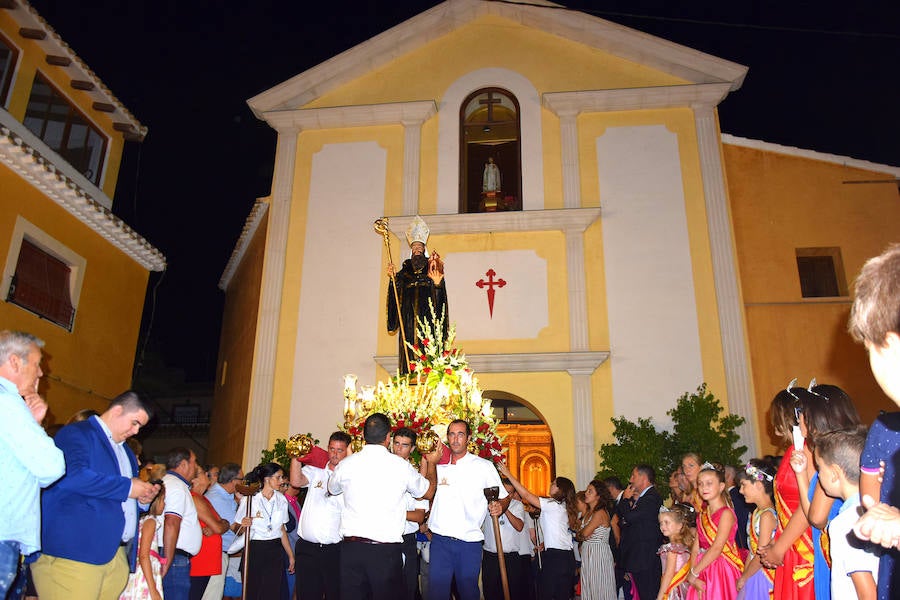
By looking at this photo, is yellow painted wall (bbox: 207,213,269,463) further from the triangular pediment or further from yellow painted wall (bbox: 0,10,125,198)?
yellow painted wall (bbox: 0,10,125,198)

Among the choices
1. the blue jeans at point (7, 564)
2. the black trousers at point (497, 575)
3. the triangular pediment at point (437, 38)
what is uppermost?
the triangular pediment at point (437, 38)

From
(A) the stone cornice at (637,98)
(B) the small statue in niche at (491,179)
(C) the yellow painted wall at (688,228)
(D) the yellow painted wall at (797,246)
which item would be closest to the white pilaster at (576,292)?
(C) the yellow painted wall at (688,228)

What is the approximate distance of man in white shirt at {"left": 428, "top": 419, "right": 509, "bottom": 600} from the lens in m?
5.09

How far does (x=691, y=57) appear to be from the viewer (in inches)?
514

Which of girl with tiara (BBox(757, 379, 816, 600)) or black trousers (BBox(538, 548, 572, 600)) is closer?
girl with tiara (BBox(757, 379, 816, 600))

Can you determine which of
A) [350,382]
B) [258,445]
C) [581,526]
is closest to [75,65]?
[258,445]

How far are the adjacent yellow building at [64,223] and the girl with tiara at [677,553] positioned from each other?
10.6m

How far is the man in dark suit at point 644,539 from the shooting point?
6.42 metres

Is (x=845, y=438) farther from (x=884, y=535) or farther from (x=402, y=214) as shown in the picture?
(x=402, y=214)

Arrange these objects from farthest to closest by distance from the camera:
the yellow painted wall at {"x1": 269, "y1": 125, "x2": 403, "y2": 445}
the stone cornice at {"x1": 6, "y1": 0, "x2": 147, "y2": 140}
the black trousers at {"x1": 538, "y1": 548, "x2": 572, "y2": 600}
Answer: the stone cornice at {"x1": 6, "y1": 0, "x2": 147, "y2": 140}, the yellow painted wall at {"x1": 269, "y1": 125, "x2": 403, "y2": 445}, the black trousers at {"x1": 538, "y1": 548, "x2": 572, "y2": 600}

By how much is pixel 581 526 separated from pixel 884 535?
5594 millimetres

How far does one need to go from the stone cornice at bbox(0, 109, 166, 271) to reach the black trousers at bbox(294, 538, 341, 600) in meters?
8.74

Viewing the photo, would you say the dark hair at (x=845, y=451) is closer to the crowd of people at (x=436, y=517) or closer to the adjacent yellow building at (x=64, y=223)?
the crowd of people at (x=436, y=517)

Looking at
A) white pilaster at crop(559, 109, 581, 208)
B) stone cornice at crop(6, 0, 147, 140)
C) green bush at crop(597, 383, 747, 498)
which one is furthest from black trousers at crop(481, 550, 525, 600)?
stone cornice at crop(6, 0, 147, 140)
